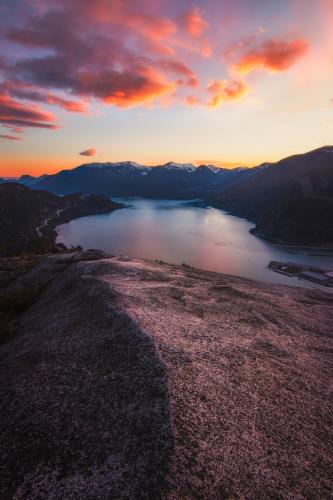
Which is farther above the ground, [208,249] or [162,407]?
[162,407]

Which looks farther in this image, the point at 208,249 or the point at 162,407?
the point at 208,249

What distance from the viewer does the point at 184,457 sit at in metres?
Result: 9.45

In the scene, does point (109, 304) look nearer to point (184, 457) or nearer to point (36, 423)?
point (36, 423)

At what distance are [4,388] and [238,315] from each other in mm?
16535

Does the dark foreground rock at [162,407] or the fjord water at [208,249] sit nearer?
the dark foreground rock at [162,407]

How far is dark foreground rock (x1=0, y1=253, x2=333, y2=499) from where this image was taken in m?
9.19

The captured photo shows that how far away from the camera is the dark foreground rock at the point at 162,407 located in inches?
362

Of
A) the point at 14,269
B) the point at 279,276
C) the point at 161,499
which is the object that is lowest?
the point at 279,276

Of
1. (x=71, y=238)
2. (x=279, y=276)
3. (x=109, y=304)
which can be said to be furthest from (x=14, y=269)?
(x=71, y=238)

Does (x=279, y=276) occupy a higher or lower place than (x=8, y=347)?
lower

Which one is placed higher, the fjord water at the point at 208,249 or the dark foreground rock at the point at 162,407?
the dark foreground rock at the point at 162,407

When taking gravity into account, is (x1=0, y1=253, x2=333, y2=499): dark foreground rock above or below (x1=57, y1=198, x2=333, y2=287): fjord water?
above

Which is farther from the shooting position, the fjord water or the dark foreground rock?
the fjord water

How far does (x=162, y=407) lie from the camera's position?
36.4 feet
